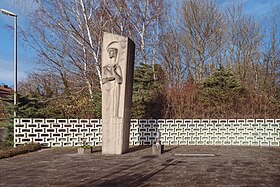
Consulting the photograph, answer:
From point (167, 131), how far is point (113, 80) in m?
4.62

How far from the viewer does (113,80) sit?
8773 millimetres

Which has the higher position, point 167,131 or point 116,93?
point 116,93

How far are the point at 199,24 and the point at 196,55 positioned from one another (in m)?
2.37

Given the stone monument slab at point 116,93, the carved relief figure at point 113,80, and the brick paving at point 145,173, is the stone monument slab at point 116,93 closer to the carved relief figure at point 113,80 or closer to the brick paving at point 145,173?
the carved relief figure at point 113,80

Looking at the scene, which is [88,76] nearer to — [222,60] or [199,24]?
[199,24]

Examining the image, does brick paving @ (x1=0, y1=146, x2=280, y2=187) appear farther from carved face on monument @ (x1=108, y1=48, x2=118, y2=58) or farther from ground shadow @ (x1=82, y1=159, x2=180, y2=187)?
carved face on monument @ (x1=108, y1=48, x2=118, y2=58)

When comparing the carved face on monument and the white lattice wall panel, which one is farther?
the white lattice wall panel

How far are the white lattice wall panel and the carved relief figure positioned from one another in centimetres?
356

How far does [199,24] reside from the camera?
67.2 feet

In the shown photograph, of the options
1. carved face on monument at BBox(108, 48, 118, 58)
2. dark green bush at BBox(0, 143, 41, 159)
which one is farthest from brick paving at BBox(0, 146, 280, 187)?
carved face on monument at BBox(108, 48, 118, 58)

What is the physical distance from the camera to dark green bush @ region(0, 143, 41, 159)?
9255mm

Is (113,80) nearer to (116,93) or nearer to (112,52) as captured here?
(116,93)

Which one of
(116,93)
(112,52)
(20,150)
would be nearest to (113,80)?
(116,93)

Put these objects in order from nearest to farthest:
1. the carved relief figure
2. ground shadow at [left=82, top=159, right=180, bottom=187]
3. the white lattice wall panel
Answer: ground shadow at [left=82, top=159, right=180, bottom=187], the carved relief figure, the white lattice wall panel
